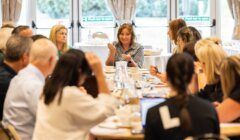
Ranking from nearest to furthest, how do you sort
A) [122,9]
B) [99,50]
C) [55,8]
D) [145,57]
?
1. [145,57]
2. [99,50]
3. [122,9]
4. [55,8]

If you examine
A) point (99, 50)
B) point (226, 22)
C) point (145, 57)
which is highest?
point (226, 22)

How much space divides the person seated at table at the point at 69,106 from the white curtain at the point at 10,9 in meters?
6.99

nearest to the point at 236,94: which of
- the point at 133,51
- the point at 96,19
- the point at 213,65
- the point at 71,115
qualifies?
the point at 213,65

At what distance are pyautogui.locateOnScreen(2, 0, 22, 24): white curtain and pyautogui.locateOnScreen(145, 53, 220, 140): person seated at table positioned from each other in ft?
24.5

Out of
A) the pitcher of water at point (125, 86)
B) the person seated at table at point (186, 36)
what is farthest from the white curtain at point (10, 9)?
the pitcher of water at point (125, 86)

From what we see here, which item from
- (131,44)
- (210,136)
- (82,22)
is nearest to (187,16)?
(82,22)

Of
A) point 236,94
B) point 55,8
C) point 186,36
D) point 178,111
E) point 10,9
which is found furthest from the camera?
point 55,8

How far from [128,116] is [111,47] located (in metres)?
3.12

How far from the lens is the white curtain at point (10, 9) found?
9.60 meters

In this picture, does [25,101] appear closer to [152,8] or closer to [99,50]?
[99,50]

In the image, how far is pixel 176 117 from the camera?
2.58 metres

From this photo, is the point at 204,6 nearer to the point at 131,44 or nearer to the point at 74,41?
the point at 74,41

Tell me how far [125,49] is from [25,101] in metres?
3.30

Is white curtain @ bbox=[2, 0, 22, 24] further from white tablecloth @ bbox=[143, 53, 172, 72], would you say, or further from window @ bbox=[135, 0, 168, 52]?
white tablecloth @ bbox=[143, 53, 172, 72]
